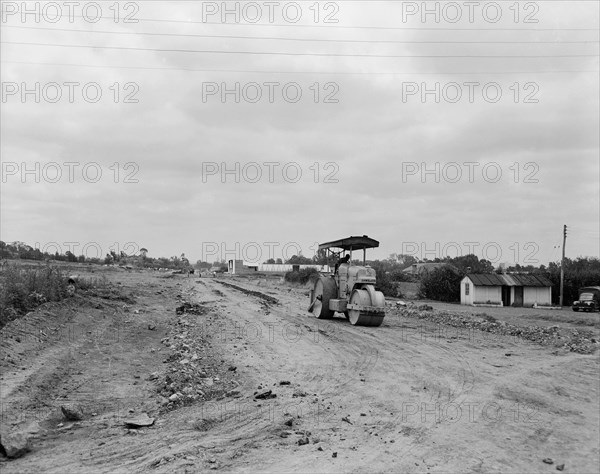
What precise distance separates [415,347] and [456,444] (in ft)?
23.1

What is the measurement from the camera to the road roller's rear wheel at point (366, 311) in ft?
58.7

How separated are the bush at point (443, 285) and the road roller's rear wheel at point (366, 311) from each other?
32210 mm

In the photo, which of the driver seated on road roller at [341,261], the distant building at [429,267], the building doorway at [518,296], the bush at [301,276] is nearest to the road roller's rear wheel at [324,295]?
the driver seated on road roller at [341,261]

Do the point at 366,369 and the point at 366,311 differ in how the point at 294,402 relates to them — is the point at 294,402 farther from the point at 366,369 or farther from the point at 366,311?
the point at 366,311

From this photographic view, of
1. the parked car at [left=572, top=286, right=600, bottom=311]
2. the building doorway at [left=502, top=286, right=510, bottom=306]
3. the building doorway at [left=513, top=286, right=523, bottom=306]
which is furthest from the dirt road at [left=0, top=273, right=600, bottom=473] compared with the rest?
the building doorway at [left=513, top=286, right=523, bottom=306]

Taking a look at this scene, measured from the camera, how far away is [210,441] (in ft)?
21.0

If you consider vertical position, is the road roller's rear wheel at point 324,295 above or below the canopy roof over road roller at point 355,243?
below

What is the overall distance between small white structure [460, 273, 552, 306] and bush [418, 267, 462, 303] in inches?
87.4

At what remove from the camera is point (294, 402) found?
323 inches

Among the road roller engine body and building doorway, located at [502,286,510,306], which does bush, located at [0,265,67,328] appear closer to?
the road roller engine body

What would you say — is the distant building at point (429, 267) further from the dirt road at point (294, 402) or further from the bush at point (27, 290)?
the bush at point (27, 290)

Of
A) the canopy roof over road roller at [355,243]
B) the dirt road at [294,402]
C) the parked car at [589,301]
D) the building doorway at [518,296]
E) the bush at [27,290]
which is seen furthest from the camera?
the building doorway at [518,296]

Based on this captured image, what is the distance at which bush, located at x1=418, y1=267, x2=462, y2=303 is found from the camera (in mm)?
48906

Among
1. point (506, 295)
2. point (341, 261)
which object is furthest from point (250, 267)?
point (341, 261)
